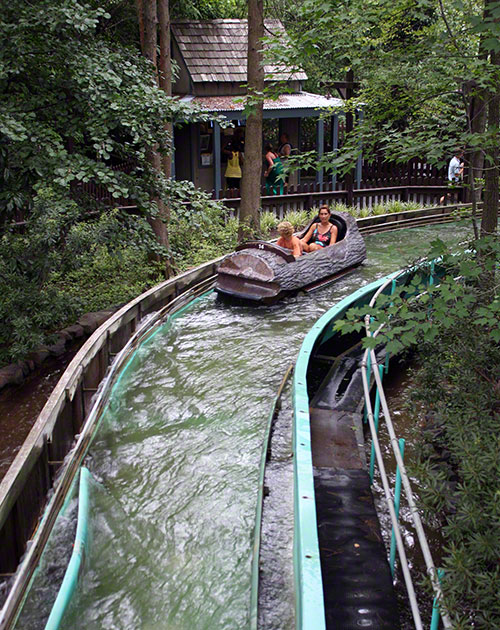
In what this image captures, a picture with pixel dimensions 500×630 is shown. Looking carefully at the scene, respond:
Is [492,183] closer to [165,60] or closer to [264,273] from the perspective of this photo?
[264,273]

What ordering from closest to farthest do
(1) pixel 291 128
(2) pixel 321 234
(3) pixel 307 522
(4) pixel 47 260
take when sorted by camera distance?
(3) pixel 307 522 → (4) pixel 47 260 → (2) pixel 321 234 → (1) pixel 291 128

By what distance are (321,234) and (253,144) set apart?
2.75 m

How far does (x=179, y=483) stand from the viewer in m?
5.17

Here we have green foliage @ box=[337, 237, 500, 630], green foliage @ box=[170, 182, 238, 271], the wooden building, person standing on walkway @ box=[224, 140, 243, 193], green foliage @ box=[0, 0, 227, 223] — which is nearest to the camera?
green foliage @ box=[337, 237, 500, 630]

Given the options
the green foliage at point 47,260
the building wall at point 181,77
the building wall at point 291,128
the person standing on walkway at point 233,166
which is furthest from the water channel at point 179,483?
the building wall at point 291,128

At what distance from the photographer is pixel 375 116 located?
6.00 meters

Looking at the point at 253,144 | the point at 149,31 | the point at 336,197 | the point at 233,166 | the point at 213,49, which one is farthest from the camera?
the point at 233,166

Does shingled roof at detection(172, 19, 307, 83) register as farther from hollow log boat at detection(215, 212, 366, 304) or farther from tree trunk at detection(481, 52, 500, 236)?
tree trunk at detection(481, 52, 500, 236)

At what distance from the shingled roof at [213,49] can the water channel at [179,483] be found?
1144 cm

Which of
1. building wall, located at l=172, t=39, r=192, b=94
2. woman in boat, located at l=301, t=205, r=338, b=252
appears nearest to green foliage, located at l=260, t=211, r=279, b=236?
woman in boat, located at l=301, t=205, r=338, b=252

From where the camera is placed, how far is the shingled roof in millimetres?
17859

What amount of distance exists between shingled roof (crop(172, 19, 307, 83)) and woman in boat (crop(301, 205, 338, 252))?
25.8ft

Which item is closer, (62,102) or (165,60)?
(62,102)

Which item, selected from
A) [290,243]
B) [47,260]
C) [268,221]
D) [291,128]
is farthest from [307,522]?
[291,128]
